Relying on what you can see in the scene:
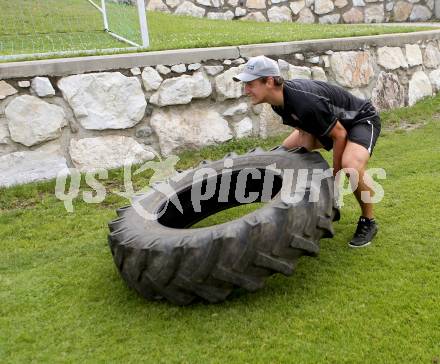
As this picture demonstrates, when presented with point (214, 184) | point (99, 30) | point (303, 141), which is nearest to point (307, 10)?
point (99, 30)

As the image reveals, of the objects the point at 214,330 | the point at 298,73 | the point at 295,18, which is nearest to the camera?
the point at 214,330

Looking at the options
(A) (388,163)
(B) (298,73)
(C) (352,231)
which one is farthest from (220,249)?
(B) (298,73)

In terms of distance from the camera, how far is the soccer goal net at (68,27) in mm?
5863

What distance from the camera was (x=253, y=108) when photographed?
5801mm

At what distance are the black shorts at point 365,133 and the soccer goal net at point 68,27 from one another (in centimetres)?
279

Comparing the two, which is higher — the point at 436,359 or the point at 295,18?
the point at 436,359

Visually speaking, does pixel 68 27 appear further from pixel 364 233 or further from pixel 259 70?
pixel 364 233

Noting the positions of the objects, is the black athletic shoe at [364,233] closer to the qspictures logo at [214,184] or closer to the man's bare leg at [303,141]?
the qspictures logo at [214,184]

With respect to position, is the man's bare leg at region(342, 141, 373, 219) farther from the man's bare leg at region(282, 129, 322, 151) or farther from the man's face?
the man's face

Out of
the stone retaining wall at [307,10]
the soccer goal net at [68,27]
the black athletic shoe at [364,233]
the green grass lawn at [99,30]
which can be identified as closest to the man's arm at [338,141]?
the black athletic shoe at [364,233]

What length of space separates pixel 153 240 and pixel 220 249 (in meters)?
0.39

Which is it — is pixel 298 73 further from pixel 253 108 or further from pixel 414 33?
pixel 414 33

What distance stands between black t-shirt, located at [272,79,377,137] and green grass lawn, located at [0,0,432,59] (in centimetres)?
248

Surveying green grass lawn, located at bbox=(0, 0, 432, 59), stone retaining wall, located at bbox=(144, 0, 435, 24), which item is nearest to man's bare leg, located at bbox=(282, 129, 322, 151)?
green grass lawn, located at bbox=(0, 0, 432, 59)
